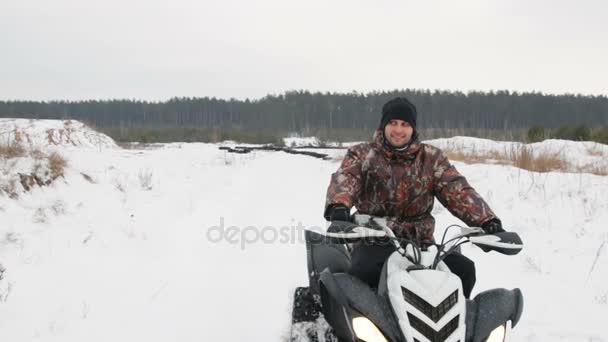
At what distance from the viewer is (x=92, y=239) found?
5.27 meters

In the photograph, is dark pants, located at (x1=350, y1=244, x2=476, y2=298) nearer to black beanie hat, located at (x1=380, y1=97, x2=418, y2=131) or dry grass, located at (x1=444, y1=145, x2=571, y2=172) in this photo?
black beanie hat, located at (x1=380, y1=97, x2=418, y2=131)

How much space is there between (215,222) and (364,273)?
191 inches

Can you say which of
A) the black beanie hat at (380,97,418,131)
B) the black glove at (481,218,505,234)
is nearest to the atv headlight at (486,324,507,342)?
the black glove at (481,218,505,234)

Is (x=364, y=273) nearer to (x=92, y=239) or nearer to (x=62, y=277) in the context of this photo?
(x=62, y=277)

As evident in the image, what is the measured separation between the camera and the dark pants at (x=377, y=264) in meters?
2.56

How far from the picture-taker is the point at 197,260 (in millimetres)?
5234

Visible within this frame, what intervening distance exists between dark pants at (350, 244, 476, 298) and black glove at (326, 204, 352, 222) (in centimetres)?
23

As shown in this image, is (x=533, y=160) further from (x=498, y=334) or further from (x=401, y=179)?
(x=498, y=334)

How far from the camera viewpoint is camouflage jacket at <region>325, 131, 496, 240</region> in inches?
125

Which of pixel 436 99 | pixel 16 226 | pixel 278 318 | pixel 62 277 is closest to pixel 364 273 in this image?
pixel 278 318

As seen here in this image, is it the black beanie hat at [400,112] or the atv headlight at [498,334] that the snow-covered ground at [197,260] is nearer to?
the atv headlight at [498,334]

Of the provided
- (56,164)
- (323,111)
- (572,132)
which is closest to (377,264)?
(56,164)

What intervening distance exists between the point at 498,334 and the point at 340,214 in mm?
1129

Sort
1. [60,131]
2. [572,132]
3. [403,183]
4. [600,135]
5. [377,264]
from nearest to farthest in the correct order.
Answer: [377,264] → [403,183] → [60,131] → [600,135] → [572,132]
